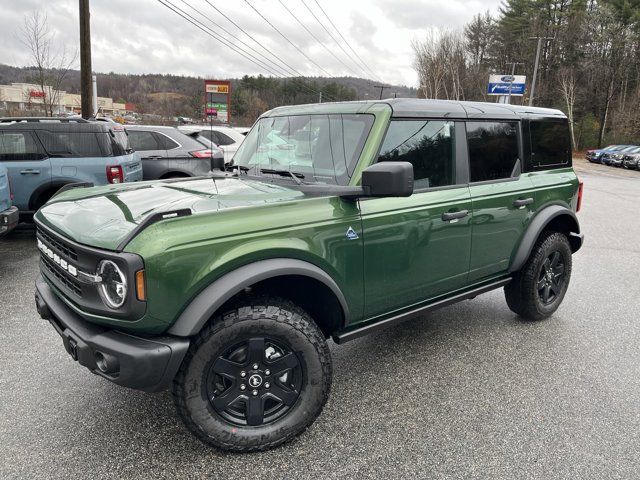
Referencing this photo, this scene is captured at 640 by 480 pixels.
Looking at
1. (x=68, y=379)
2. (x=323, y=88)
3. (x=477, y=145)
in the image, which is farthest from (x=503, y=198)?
(x=323, y=88)

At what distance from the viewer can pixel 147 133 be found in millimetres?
9625

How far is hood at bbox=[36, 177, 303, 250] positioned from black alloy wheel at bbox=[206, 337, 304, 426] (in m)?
0.76

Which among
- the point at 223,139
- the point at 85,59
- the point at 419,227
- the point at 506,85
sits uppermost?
the point at 506,85

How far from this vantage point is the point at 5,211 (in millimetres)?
5516

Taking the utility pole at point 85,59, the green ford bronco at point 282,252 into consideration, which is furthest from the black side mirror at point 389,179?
the utility pole at point 85,59

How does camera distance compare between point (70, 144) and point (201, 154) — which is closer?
point (70, 144)

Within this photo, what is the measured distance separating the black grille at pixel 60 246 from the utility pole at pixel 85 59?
12.2 meters

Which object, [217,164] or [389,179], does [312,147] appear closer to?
[389,179]

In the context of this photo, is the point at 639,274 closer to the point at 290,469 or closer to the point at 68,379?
the point at 290,469

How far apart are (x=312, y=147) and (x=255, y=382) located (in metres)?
1.57

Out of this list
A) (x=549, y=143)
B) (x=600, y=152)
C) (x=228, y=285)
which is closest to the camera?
(x=228, y=285)

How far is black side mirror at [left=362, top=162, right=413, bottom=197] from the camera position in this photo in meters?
2.49

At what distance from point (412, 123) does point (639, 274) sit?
187 inches

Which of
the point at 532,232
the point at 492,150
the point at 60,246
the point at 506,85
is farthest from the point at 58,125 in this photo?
the point at 506,85
